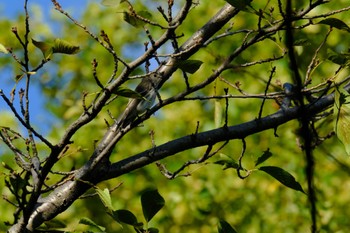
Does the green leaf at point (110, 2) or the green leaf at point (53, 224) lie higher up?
the green leaf at point (110, 2)

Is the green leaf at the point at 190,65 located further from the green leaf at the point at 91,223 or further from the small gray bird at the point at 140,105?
the green leaf at the point at 91,223

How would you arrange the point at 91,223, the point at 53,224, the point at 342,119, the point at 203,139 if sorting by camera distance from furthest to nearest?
the point at 53,224 < the point at 203,139 < the point at 91,223 < the point at 342,119

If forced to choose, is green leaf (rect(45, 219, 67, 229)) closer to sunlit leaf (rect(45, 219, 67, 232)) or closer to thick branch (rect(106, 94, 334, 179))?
sunlit leaf (rect(45, 219, 67, 232))

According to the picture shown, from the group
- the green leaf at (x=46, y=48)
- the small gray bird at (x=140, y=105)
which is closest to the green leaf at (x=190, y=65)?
the small gray bird at (x=140, y=105)

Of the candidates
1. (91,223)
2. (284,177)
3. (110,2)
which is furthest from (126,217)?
(110,2)

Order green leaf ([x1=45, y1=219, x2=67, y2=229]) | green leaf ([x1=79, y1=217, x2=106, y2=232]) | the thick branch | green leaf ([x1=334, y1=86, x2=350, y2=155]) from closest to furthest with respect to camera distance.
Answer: green leaf ([x1=334, y1=86, x2=350, y2=155]) < green leaf ([x1=79, y1=217, x2=106, y2=232]) < the thick branch < green leaf ([x1=45, y1=219, x2=67, y2=229])

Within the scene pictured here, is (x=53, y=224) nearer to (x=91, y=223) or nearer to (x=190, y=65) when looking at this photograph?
(x=91, y=223)

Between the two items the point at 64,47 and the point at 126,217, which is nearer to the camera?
the point at 64,47

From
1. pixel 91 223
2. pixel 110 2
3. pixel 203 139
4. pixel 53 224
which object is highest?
pixel 110 2

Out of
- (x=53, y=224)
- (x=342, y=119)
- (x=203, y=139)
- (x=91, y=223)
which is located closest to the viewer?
(x=342, y=119)

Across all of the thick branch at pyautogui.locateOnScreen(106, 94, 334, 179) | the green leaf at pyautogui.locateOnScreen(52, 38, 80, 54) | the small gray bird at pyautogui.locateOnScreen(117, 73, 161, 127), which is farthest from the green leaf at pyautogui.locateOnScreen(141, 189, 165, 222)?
the green leaf at pyautogui.locateOnScreen(52, 38, 80, 54)

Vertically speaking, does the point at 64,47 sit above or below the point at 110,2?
below

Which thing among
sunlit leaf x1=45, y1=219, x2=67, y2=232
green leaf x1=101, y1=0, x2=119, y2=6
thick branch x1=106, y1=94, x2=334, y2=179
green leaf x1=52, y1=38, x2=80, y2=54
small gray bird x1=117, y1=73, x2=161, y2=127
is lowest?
sunlit leaf x1=45, y1=219, x2=67, y2=232

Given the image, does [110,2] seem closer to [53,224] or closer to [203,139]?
[203,139]
